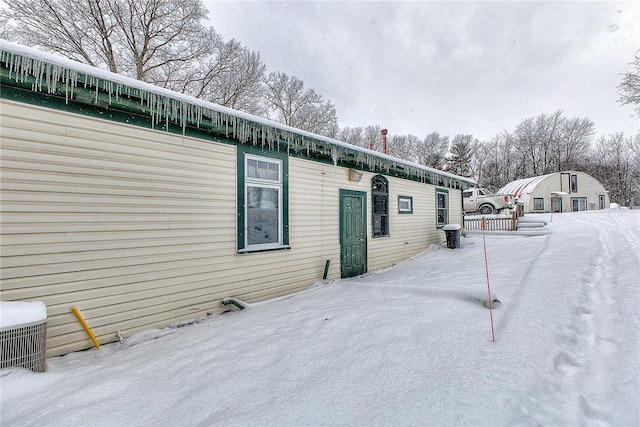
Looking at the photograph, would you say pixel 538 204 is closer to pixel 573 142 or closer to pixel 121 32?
pixel 573 142

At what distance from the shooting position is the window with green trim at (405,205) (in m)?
7.32

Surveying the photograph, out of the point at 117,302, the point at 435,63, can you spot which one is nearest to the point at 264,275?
the point at 117,302

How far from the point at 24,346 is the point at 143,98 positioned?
2.57 m

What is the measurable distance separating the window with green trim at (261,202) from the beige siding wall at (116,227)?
15 centimetres


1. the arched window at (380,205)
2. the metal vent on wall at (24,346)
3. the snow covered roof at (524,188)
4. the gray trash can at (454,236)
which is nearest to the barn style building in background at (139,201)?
the metal vent on wall at (24,346)

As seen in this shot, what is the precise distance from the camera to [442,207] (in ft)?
30.7

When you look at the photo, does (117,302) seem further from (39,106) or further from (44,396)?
(39,106)

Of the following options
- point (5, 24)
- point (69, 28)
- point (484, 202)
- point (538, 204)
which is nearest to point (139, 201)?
point (5, 24)

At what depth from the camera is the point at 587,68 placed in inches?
421

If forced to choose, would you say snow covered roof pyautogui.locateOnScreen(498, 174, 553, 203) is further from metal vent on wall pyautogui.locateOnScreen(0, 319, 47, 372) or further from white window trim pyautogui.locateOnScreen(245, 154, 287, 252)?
metal vent on wall pyautogui.locateOnScreen(0, 319, 47, 372)

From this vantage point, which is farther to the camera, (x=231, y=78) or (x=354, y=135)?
(x=354, y=135)

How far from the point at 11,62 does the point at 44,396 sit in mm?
2778

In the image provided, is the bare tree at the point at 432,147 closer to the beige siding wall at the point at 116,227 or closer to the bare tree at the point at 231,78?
A: the bare tree at the point at 231,78

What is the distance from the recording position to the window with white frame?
4.17m
